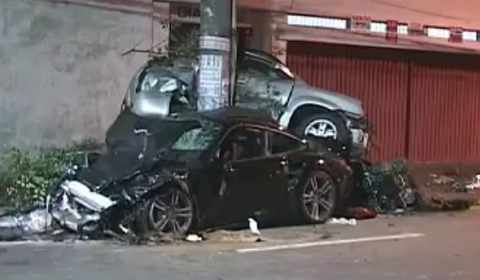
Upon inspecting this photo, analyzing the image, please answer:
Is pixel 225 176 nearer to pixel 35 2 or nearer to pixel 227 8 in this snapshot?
pixel 227 8

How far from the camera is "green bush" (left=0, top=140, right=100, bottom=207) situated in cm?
1457

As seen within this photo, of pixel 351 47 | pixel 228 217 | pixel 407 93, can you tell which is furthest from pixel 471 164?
pixel 228 217

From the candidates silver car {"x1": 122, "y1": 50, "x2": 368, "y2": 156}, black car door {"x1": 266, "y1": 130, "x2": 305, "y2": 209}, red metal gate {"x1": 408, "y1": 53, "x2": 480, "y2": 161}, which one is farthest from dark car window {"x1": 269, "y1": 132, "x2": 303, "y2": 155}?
red metal gate {"x1": 408, "y1": 53, "x2": 480, "y2": 161}

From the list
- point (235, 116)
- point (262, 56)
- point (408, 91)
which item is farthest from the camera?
point (408, 91)

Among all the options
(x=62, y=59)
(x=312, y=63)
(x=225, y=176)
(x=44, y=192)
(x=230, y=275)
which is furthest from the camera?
(x=312, y=63)

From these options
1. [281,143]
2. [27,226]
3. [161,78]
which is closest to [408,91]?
[161,78]

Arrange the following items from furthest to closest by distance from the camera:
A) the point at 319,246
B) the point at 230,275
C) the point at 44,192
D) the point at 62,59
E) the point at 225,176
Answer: the point at 62,59, the point at 44,192, the point at 225,176, the point at 319,246, the point at 230,275

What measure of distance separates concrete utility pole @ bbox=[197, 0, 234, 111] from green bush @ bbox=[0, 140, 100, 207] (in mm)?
2323

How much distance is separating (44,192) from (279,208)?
3.46 m

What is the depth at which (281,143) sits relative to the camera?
48.4 ft

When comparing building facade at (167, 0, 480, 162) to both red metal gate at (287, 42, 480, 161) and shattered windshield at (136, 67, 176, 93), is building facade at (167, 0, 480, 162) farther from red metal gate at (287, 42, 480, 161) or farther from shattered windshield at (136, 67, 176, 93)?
shattered windshield at (136, 67, 176, 93)

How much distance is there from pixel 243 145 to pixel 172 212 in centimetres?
176

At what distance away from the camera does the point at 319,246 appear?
1267 cm

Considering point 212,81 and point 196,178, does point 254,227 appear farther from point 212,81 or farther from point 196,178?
point 212,81
